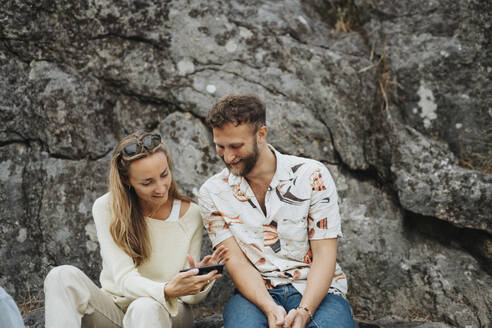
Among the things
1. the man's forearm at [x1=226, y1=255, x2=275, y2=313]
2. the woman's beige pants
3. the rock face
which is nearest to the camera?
the woman's beige pants

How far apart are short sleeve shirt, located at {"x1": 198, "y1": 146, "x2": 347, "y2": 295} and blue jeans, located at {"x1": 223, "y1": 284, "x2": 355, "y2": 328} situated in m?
0.07

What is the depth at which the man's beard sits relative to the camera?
2.90 m

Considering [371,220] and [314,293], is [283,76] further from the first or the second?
[314,293]

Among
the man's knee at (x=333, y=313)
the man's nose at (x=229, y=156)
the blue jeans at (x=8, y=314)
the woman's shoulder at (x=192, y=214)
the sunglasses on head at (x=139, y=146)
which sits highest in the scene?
the sunglasses on head at (x=139, y=146)

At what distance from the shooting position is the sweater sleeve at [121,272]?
105 inches

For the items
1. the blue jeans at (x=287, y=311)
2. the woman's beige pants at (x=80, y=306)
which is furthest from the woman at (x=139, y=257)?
the blue jeans at (x=287, y=311)

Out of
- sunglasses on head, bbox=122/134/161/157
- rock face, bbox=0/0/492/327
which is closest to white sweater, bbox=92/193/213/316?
sunglasses on head, bbox=122/134/161/157

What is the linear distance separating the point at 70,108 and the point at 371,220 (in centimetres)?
284

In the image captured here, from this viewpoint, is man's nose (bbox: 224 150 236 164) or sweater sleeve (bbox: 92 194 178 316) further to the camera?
man's nose (bbox: 224 150 236 164)

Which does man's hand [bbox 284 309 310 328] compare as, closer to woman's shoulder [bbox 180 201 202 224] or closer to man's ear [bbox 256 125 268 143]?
woman's shoulder [bbox 180 201 202 224]

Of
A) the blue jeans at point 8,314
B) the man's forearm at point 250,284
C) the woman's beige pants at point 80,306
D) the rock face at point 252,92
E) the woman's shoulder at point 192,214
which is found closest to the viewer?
the blue jeans at point 8,314

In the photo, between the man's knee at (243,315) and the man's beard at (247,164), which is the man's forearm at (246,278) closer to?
the man's knee at (243,315)

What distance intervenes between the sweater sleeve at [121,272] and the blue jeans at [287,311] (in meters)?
0.37

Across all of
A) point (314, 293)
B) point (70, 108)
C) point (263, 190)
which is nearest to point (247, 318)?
point (314, 293)
